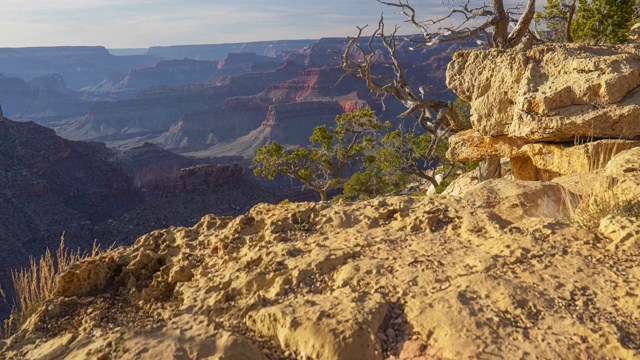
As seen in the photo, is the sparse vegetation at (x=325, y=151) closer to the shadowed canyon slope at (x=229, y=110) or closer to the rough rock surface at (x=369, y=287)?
the rough rock surface at (x=369, y=287)

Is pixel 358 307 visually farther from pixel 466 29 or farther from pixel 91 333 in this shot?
pixel 466 29

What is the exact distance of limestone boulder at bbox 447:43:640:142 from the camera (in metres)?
6.93

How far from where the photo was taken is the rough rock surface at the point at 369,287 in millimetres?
3279

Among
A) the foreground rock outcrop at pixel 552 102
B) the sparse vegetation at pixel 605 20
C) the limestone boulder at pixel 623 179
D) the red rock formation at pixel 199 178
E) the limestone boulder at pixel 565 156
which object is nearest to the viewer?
the limestone boulder at pixel 623 179

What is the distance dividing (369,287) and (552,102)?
5.43 meters

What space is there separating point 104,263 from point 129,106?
147 m

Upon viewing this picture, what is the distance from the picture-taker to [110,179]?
57.8 meters

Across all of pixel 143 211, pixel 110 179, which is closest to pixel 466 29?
pixel 143 211

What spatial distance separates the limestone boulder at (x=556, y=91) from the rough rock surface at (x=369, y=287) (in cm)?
158

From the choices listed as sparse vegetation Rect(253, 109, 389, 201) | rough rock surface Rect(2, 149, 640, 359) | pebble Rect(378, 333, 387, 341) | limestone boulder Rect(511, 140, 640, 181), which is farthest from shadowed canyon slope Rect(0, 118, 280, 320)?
pebble Rect(378, 333, 387, 341)

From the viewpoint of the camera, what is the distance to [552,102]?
738 cm

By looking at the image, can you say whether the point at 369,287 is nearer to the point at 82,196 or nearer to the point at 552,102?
the point at 552,102

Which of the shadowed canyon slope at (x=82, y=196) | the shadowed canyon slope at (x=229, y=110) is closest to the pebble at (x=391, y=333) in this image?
the shadowed canyon slope at (x=82, y=196)

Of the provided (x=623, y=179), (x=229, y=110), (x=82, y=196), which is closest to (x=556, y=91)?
(x=623, y=179)
